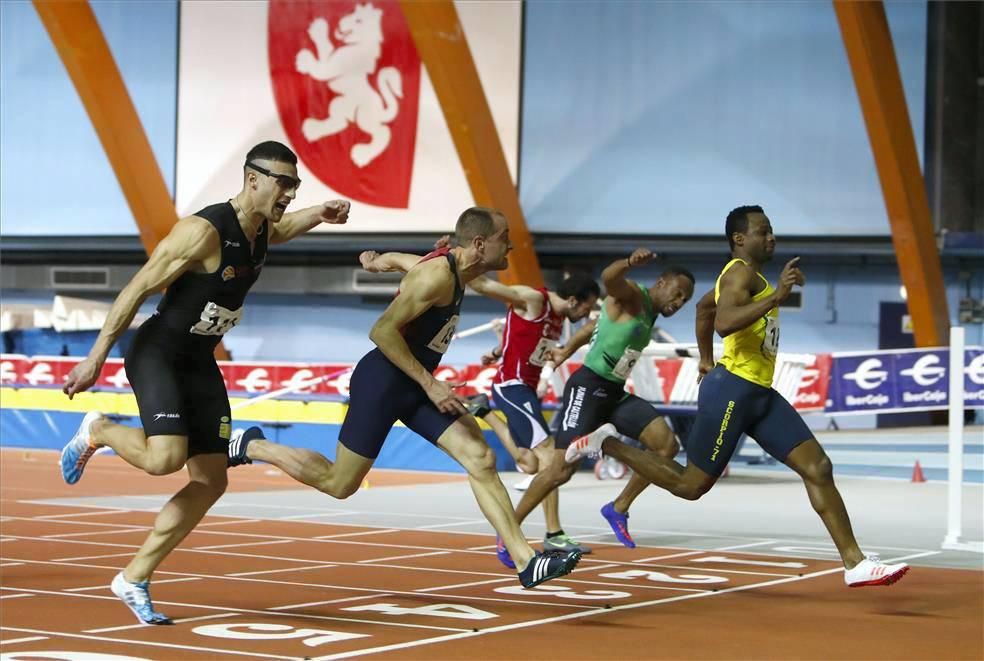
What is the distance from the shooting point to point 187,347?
283 inches

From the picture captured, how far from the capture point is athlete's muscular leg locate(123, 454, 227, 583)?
712 centimetres

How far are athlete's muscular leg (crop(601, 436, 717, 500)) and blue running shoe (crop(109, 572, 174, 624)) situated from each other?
302cm

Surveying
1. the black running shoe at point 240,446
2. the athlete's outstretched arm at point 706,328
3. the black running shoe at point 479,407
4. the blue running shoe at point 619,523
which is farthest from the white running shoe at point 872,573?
the black running shoe at point 479,407

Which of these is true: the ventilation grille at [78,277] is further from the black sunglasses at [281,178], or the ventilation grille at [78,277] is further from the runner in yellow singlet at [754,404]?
the black sunglasses at [281,178]

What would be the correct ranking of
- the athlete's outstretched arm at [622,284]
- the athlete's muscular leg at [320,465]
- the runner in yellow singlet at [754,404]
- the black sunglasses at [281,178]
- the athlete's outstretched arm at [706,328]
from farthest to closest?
the athlete's outstretched arm at [622,284] → the athlete's outstretched arm at [706,328] → the runner in yellow singlet at [754,404] → the athlete's muscular leg at [320,465] → the black sunglasses at [281,178]

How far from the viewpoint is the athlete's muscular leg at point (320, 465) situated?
25.6ft

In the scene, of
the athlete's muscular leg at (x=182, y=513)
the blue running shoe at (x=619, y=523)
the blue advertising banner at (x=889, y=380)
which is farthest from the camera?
the blue advertising banner at (x=889, y=380)

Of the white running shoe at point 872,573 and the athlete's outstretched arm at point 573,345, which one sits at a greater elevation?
the athlete's outstretched arm at point 573,345

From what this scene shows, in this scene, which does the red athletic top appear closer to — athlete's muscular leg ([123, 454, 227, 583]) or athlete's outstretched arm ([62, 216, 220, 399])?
athlete's muscular leg ([123, 454, 227, 583])

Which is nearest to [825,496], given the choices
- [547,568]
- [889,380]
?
[547,568]

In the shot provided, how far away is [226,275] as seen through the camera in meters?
7.12

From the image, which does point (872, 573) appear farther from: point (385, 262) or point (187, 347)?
point (187, 347)

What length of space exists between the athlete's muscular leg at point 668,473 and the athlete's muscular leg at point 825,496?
0.54 m

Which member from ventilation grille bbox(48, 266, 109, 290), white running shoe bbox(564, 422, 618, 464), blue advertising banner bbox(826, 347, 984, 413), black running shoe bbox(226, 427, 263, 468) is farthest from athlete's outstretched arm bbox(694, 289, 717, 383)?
ventilation grille bbox(48, 266, 109, 290)
